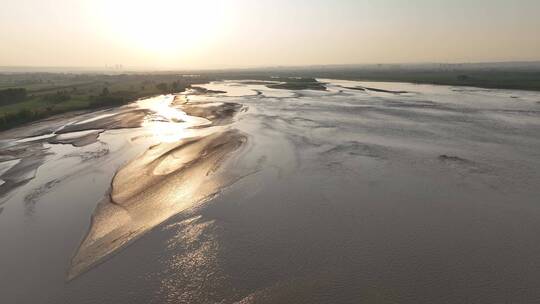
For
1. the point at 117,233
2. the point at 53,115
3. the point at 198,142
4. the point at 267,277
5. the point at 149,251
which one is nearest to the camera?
the point at 267,277

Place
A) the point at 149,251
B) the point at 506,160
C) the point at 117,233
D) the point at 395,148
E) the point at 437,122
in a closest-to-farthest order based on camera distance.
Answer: the point at 149,251
the point at 117,233
the point at 506,160
the point at 395,148
the point at 437,122

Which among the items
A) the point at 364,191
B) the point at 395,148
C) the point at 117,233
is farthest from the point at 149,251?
the point at 395,148

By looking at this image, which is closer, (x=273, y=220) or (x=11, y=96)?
(x=273, y=220)

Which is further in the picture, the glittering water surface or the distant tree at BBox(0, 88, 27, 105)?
the distant tree at BBox(0, 88, 27, 105)

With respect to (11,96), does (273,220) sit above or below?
below

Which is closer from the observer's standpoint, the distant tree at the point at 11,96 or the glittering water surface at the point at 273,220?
the glittering water surface at the point at 273,220

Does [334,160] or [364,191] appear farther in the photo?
[334,160]

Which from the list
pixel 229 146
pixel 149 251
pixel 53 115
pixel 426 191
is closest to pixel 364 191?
pixel 426 191

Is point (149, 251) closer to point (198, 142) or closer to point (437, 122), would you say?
point (198, 142)
